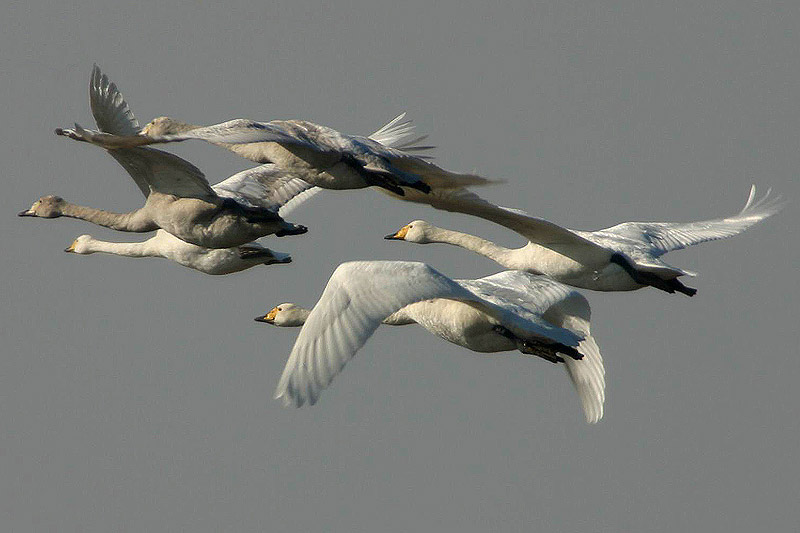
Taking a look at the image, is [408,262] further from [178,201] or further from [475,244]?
[475,244]

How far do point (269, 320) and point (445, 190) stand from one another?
12.8 feet

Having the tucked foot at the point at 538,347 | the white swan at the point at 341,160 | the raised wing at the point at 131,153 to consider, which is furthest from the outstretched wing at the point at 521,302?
the raised wing at the point at 131,153

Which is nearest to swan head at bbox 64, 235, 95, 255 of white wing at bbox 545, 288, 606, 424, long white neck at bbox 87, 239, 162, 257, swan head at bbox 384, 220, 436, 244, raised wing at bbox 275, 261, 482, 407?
long white neck at bbox 87, 239, 162, 257

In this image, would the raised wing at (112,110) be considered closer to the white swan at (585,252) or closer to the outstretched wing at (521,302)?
the white swan at (585,252)

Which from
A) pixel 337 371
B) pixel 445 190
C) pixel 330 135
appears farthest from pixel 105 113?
pixel 337 371

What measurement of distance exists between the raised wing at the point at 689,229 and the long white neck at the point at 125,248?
5042mm

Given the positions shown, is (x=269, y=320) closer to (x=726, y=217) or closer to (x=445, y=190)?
(x=445, y=190)

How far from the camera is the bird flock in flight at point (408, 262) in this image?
53.5ft

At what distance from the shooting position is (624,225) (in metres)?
19.0

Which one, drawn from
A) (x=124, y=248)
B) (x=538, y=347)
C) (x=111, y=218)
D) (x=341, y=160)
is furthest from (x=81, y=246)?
(x=538, y=347)

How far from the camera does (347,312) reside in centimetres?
1462

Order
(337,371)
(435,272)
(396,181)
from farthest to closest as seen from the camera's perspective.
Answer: (396,181)
(435,272)
(337,371)

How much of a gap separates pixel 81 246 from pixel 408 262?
7404 millimetres

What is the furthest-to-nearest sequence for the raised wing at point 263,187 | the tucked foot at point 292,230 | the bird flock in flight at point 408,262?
the raised wing at point 263,187
the tucked foot at point 292,230
the bird flock in flight at point 408,262
